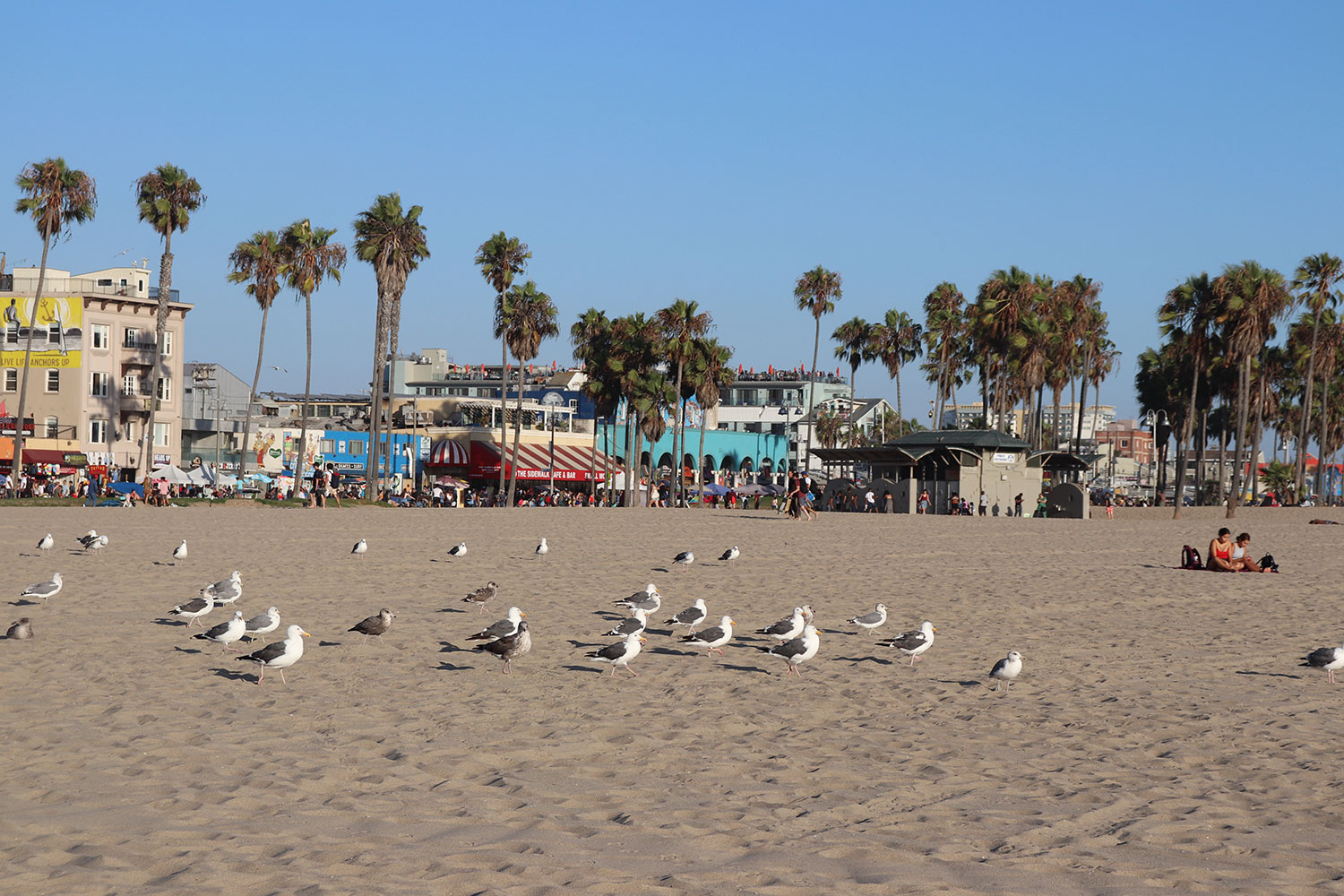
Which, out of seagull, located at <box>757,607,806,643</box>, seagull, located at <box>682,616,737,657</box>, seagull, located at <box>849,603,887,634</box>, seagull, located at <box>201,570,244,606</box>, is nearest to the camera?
seagull, located at <box>682,616,737,657</box>

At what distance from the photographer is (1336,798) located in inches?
326

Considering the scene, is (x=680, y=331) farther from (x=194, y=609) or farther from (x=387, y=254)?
(x=194, y=609)

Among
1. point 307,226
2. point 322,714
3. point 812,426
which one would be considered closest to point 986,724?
point 322,714

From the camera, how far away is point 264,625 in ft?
46.5

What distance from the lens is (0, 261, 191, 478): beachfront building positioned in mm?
73688

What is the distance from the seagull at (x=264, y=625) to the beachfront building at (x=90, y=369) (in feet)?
205

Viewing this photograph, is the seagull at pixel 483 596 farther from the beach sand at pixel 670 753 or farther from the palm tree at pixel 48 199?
the palm tree at pixel 48 199

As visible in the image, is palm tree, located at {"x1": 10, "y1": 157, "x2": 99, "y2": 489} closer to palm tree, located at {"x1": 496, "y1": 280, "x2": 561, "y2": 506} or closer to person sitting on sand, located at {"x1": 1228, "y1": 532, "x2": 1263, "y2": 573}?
palm tree, located at {"x1": 496, "y1": 280, "x2": 561, "y2": 506}

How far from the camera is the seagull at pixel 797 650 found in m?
12.7

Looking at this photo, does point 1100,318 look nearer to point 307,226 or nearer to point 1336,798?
point 307,226

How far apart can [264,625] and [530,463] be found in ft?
228

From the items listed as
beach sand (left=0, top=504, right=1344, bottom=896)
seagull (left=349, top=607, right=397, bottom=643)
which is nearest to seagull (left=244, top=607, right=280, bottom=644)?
beach sand (left=0, top=504, right=1344, bottom=896)

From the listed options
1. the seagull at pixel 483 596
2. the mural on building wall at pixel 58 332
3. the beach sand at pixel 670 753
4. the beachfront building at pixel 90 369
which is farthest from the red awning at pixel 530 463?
the seagull at pixel 483 596

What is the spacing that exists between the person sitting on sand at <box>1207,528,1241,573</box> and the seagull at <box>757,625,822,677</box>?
1536cm
